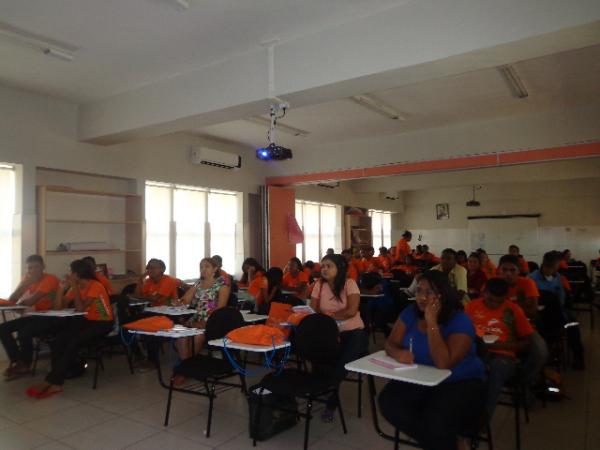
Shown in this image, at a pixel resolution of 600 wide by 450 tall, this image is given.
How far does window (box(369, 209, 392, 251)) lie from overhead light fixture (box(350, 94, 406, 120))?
7600mm

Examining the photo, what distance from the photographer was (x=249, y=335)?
305 centimetres

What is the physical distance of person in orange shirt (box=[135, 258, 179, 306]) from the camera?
Answer: 5.28 meters

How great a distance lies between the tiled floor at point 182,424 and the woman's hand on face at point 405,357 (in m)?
0.84

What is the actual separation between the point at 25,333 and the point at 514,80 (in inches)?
238

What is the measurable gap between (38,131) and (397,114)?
4.79 meters

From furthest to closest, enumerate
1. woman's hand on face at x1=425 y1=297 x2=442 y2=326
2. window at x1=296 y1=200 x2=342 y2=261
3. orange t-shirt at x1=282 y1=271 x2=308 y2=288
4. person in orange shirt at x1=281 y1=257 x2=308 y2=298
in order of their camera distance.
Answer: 1. window at x1=296 y1=200 x2=342 y2=261
2. orange t-shirt at x1=282 y1=271 x2=308 y2=288
3. person in orange shirt at x1=281 y1=257 x2=308 y2=298
4. woman's hand on face at x1=425 y1=297 x2=442 y2=326

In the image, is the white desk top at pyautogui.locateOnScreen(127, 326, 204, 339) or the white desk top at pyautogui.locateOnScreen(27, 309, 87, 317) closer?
the white desk top at pyautogui.locateOnScreen(127, 326, 204, 339)

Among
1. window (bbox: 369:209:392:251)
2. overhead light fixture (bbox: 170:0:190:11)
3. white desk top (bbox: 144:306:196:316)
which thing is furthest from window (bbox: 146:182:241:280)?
window (bbox: 369:209:392:251)

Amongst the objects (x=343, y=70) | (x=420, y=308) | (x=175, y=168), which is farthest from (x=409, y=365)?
(x=175, y=168)

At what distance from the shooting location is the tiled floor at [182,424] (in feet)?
10.1

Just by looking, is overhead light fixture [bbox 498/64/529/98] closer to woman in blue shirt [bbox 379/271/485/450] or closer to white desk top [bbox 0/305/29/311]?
woman in blue shirt [bbox 379/271/485/450]

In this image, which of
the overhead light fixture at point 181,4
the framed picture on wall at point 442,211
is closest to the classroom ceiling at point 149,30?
the overhead light fixture at point 181,4

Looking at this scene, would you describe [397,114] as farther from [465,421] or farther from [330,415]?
[465,421]

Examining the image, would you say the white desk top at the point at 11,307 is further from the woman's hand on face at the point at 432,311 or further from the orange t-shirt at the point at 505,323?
the orange t-shirt at the point at 505,323
